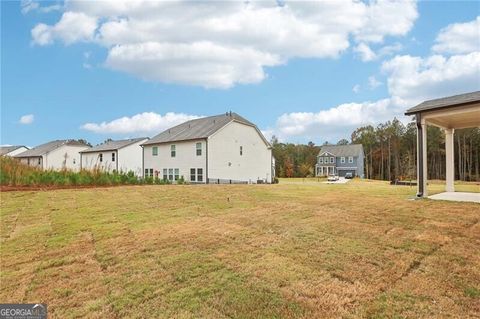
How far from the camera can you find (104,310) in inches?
135

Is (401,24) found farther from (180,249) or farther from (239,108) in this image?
(239,108)

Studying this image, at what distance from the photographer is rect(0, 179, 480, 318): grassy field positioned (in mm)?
3338

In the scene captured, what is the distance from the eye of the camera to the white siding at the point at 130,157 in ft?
127

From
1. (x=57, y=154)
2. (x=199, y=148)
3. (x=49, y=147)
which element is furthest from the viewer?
(x=49, y=147)

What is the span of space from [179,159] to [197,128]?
316 cm

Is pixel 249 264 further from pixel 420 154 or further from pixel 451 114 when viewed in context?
pixel 451 114

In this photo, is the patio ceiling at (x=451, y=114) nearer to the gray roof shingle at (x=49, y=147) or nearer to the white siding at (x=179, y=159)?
the white siding at (x=179, y=159)

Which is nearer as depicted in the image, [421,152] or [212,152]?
[421,152]

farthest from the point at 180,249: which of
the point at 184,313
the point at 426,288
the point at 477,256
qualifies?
the point at 477,256

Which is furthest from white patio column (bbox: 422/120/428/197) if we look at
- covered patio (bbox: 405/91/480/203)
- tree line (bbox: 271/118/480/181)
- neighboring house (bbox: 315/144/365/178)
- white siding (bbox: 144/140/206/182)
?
neighboring house (bbox: 315/144/365/178)

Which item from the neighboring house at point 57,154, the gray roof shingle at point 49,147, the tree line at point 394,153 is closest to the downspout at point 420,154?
the tree line at point 394,153

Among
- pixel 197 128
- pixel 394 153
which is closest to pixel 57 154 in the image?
pixel 197 128

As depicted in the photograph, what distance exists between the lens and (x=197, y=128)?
28.5m

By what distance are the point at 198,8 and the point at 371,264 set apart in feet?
32.9
